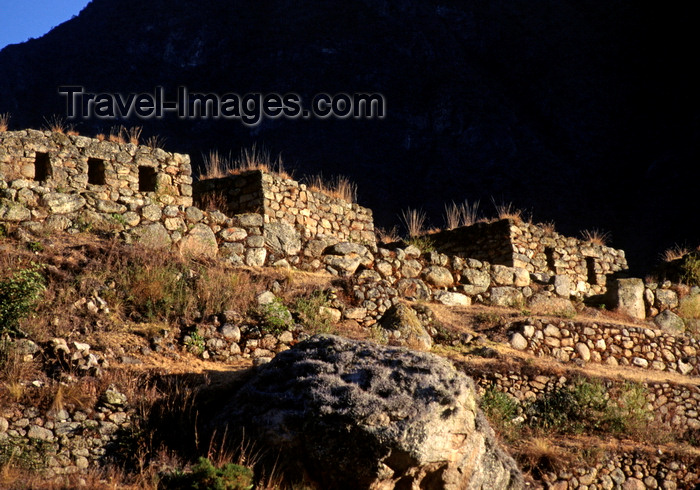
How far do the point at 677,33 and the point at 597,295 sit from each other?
29.3 metres

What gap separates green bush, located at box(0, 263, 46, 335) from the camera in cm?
693

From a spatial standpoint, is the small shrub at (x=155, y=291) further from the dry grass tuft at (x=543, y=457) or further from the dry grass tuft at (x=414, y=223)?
the dry grass tuft at (x=414, y=223)

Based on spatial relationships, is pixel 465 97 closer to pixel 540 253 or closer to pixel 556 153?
pixel 556 153

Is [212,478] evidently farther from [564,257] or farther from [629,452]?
[564,257]

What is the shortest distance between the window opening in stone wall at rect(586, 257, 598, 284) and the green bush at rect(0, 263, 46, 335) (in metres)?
11.4

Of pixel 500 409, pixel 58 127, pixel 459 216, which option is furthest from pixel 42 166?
pixel 459 216

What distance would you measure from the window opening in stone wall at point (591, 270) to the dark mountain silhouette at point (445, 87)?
35.5ft

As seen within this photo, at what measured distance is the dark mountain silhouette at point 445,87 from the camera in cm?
2955

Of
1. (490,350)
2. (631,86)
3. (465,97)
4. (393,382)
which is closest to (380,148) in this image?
(465,97)

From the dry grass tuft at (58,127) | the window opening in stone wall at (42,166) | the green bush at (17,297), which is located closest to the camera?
the green bush at (17,297)

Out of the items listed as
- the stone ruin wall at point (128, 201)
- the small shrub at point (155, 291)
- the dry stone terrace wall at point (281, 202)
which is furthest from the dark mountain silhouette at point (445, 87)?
the small shrub at point (155, 291)

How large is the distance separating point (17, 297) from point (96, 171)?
450 centimetres

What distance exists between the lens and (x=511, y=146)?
31.6 metres

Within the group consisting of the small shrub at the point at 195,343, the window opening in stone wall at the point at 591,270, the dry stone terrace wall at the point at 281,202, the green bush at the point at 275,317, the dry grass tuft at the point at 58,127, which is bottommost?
the small shrub at the point at 195,343
